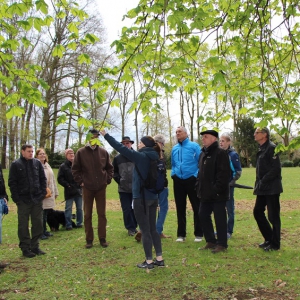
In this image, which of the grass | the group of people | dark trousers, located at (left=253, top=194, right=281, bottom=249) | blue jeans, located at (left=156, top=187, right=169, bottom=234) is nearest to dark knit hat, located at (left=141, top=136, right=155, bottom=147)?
the group of people

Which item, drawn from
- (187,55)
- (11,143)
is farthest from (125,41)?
(11,143)

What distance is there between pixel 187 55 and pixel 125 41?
3.33 ft

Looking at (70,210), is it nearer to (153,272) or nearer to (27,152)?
(27,152)

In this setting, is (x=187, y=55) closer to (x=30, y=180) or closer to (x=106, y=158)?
(x=106, y=158)

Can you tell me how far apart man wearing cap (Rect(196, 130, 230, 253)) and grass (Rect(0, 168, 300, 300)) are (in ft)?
1.02

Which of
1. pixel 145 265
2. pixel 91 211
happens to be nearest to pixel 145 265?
pixel 145 265

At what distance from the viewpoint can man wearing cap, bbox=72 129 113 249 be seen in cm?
663

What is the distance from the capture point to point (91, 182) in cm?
664

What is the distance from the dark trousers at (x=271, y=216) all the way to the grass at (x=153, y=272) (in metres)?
0.27

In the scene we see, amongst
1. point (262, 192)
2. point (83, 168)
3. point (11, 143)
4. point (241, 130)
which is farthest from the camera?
point (241, 130)

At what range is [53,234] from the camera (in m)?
8.02

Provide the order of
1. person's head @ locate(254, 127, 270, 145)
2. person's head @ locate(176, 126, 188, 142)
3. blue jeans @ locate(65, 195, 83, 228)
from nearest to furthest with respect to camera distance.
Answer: person's head @ locate(254, 127, 270, 145), person's head @ locate(176, 126, 188, 142), blue jeans @ locate(65, 195, 83, 228)

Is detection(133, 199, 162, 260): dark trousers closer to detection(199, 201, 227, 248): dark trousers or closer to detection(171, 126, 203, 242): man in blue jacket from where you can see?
detection(199, 201, 227, 248): dark trousers

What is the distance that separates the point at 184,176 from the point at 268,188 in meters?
1.59
